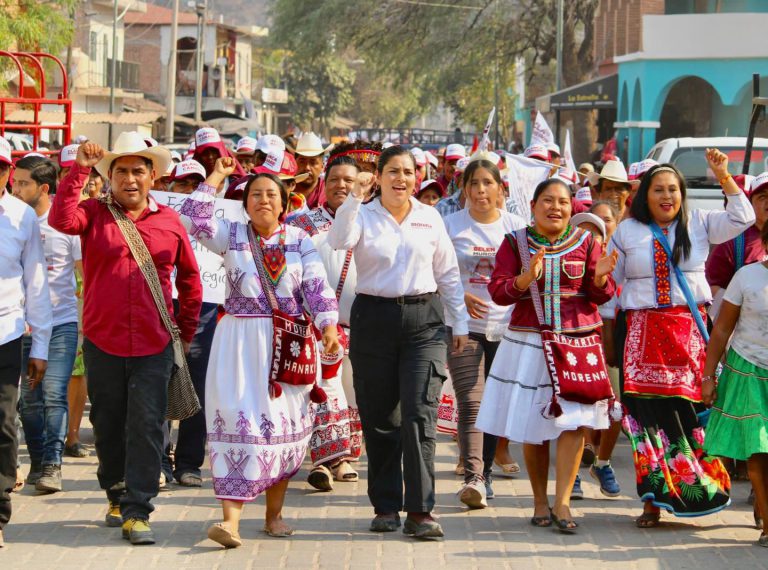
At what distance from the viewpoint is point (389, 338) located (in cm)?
776

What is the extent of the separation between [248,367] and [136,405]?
1.97ft

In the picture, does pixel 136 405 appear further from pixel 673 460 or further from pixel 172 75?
pixel 172 75

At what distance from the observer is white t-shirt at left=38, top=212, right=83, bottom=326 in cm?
899

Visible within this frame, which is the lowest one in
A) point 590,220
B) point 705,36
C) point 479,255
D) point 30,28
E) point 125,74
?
point 479,255

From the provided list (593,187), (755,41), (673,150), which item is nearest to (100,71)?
(755,41)

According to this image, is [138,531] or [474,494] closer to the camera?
[138,531]

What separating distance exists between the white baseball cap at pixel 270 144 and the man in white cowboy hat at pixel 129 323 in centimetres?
286

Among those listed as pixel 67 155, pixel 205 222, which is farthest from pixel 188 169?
pixel 205 222

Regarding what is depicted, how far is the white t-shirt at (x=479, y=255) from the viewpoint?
29.4 ft

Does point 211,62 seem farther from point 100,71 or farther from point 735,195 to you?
point 735,195

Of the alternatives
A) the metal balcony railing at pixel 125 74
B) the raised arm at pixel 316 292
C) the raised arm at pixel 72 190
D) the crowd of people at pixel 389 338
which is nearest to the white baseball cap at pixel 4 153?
the crowd of people at pixel 389 338

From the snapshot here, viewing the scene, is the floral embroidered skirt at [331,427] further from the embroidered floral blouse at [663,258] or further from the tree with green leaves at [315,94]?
the tree with green leaves at [315,94]

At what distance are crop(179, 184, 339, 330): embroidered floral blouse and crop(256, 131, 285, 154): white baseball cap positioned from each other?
2.77 metres

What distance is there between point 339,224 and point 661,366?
→ 1.96 metres
